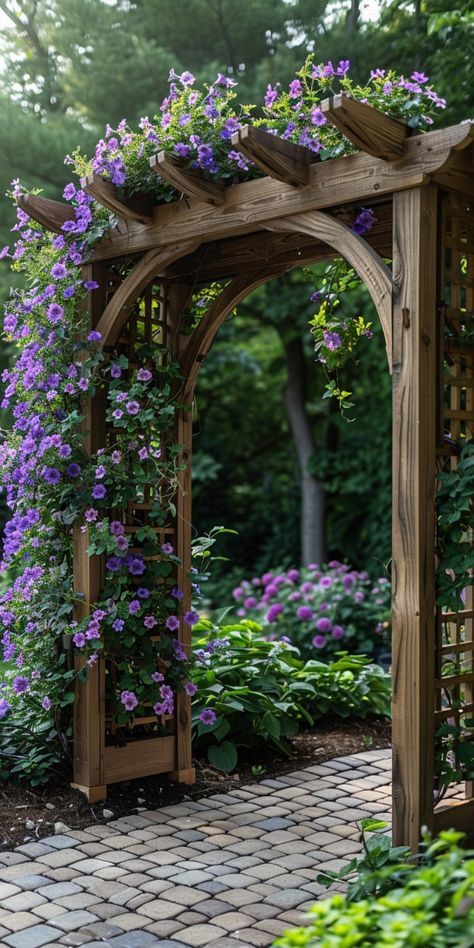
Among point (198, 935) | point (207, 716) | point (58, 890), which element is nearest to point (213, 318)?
point (207, 716)

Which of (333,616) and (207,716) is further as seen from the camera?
(333,616)

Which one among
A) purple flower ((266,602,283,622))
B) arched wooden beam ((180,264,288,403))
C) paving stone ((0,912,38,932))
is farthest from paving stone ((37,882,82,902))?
purple flower ((266,602,283,622))

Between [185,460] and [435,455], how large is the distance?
1.46 metres

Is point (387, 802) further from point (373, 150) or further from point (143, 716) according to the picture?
point (373, 150)

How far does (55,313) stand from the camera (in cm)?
389

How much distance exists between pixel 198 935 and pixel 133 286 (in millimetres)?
2307

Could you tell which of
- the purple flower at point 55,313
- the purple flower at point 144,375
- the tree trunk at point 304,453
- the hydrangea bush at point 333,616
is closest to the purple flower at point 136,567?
the purple flower at point 144,375

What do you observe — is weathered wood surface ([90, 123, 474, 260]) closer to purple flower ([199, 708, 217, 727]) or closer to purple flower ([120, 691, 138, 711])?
purple flower ([120, 691, 138, 711])

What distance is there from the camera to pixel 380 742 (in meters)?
4.84

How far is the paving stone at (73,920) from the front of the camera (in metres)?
2.68

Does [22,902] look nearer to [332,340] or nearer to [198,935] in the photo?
[198,935]

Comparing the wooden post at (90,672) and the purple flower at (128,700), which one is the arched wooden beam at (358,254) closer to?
the wooden post at (90,672)

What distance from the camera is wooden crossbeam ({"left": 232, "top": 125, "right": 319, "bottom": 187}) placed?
9.50 feet

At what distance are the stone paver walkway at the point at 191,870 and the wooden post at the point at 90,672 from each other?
252 mm
